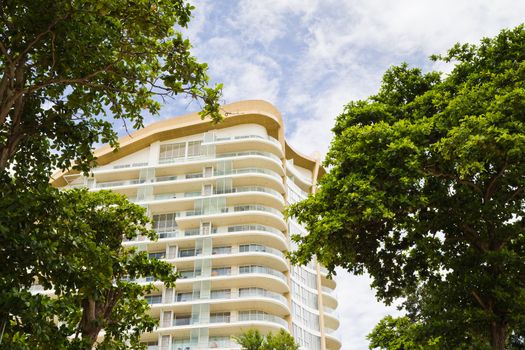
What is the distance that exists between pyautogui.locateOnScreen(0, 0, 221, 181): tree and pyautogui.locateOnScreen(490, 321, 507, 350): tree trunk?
9000mm

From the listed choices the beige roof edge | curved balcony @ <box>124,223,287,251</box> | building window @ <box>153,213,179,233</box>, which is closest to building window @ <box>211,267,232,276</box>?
curved balcony @ <box>124,223,287,251</box>

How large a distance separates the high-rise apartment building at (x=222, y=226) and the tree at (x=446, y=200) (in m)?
36.3

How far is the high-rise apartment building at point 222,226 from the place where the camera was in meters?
52.3

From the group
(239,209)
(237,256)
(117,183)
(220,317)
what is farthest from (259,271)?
(117,183)

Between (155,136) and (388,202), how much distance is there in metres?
55.1

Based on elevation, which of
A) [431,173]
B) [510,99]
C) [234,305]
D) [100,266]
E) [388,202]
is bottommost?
[100,266]

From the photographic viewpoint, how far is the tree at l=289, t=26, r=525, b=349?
13156mm

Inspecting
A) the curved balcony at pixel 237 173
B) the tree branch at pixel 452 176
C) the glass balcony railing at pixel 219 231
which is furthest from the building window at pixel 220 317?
the tree branch at pixel 452 176

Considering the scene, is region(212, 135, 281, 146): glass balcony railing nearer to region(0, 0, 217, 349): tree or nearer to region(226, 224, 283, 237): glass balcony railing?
region(226, 224, 283, 237): glass balcony railing

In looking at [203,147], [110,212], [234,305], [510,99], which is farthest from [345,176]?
[203,147]

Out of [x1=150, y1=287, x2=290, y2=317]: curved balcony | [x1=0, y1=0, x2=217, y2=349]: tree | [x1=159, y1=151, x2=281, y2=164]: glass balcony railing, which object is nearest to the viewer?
[x1=0, y1=0, x2=217, y2=349]: tree

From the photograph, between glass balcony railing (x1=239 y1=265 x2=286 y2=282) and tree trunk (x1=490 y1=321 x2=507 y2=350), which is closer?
tree trunk (x1=490 y1=321 x2=507 y2=350)

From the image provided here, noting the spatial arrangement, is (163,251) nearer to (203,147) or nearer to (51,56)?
(203,147)

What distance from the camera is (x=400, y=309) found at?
112ft
